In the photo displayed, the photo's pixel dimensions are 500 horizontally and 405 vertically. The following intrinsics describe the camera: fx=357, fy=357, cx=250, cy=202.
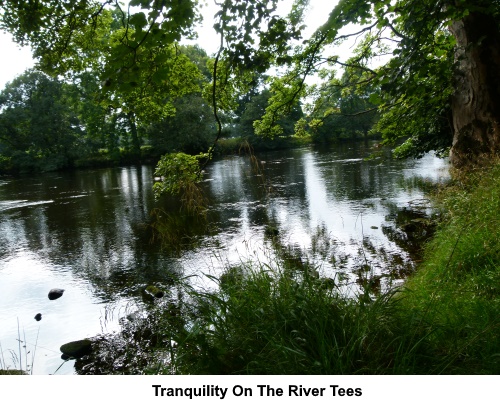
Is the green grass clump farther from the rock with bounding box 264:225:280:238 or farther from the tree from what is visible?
the tree

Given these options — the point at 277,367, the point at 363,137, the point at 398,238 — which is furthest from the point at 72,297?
the point at 363,137

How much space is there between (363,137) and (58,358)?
1876 inches

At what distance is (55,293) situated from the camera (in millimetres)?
6688

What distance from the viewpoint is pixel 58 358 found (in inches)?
186

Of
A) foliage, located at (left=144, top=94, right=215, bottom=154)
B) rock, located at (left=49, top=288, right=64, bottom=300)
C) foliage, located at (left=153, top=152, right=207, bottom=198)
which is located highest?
foliage, located at (left=144, top=94, right=215, bottom=154)

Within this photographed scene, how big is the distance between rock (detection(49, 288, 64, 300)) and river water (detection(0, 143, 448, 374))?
0.48 ft

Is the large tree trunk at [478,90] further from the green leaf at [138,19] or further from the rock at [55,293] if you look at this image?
the rock at [55,293]

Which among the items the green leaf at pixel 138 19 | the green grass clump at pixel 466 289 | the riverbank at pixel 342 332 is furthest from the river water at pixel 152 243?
the green leaf at pixel 138 19

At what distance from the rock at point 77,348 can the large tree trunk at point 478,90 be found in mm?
7076

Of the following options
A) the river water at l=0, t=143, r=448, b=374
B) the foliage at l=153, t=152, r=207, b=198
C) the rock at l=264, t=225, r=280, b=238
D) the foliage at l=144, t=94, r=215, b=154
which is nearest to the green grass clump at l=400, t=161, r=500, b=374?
the river water at l=0, t=143, r=448, b=374

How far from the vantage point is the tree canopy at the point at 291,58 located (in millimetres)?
2613

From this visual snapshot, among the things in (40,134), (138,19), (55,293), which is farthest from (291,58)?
(40,134)

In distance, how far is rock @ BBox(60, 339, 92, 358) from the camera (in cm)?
471

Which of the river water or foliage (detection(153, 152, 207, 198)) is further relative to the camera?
foliage (detection(153, 152, 207, 198))
